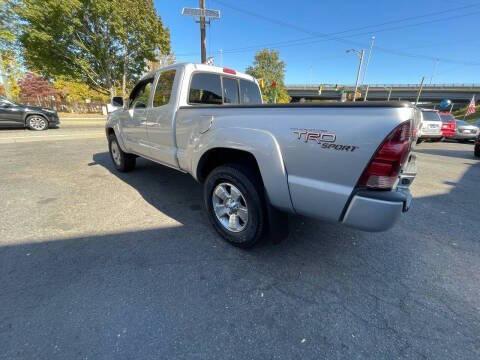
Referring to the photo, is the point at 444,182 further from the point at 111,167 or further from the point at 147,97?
the point at 111,167

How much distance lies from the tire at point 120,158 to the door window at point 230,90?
2.60m

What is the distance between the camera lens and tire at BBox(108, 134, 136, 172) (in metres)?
5.21

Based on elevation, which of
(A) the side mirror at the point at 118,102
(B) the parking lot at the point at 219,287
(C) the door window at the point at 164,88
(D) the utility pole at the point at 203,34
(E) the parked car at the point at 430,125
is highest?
(D) the utility pole at the point at 203,34

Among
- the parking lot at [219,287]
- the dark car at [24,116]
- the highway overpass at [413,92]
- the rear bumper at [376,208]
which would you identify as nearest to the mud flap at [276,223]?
the parking lot at [219,287]

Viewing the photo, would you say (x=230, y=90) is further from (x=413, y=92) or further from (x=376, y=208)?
(x=413, y=92)

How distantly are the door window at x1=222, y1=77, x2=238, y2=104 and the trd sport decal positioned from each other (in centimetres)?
222

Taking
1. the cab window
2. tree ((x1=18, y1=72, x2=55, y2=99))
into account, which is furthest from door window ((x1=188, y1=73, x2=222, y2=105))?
tree ((x1=18, y1=72, x2=55, y2=99))

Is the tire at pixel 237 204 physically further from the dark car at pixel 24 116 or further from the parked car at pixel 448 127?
the parked car at pixel 448 127

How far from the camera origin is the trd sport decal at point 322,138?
5.79 feet

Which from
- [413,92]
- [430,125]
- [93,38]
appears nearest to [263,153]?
[430,125]

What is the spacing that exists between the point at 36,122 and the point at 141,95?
37.0ft

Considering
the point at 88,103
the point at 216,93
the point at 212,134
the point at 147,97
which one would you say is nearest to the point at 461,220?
the point at 212,134

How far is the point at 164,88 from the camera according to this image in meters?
3.58

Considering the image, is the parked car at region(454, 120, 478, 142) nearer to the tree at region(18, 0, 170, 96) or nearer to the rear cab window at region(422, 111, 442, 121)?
the rear cab window at region(422, 111, 442, 121)
